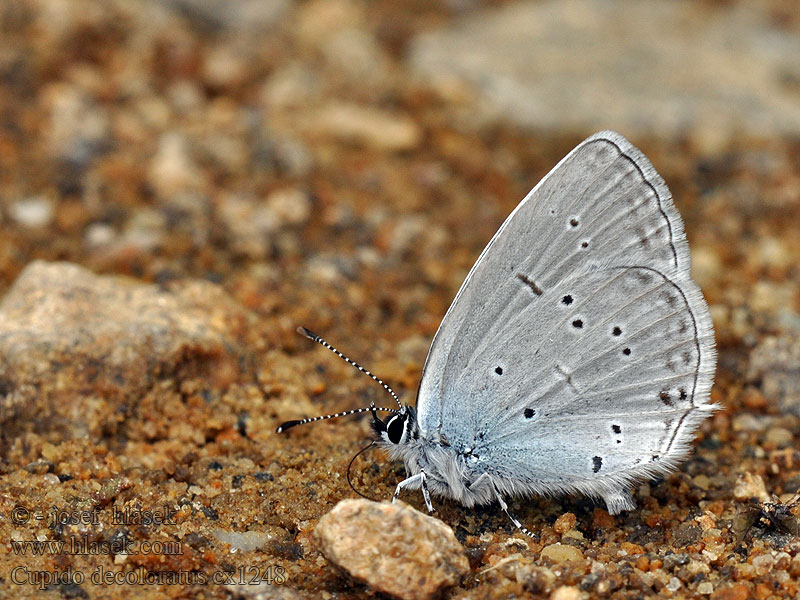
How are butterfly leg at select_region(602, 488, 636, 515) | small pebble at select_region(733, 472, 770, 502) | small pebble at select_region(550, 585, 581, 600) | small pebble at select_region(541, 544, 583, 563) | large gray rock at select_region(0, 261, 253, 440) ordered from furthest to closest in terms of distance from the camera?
large gray rock at select_region(0, 261, 253, 440), small pebble at select_region(733, 472, 770, 502), butterfly leg at select_region(602, 488, 636, 515), small pebble at select_region(541, 544, 583, 563), small pebble at select_region(550, 585, 581, 600)

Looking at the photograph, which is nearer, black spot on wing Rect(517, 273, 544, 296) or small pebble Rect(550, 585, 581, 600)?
small pebble Rect(550, 585, 581, 600)

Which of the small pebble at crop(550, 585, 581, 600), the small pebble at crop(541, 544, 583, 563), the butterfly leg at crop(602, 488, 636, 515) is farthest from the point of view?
the butterfly leg at crop(602, 488, 636, 515)

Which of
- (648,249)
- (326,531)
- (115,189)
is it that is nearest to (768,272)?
(648,249)

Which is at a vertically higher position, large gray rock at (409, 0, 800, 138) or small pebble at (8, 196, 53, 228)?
large gray rock at (409, 0, 800, 138)

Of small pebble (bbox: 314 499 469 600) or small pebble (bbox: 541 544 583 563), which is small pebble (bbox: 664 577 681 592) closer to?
small pebble (bbox: 541 544 583 563)

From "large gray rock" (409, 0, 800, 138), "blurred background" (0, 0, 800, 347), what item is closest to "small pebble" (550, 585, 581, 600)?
"blurred background" (0, 0, 800, 347)

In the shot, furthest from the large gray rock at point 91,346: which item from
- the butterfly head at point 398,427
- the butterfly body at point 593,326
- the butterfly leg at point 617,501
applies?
the butterfly leg at point 617,501

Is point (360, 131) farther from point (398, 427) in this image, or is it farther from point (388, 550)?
point (388, 550)

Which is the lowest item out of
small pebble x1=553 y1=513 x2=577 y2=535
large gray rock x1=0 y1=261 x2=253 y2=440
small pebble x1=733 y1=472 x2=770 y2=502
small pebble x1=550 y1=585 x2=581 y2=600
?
large gray rock x1=0 y1=261 x2=253 y2=440

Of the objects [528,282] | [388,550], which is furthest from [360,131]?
[388,550]
